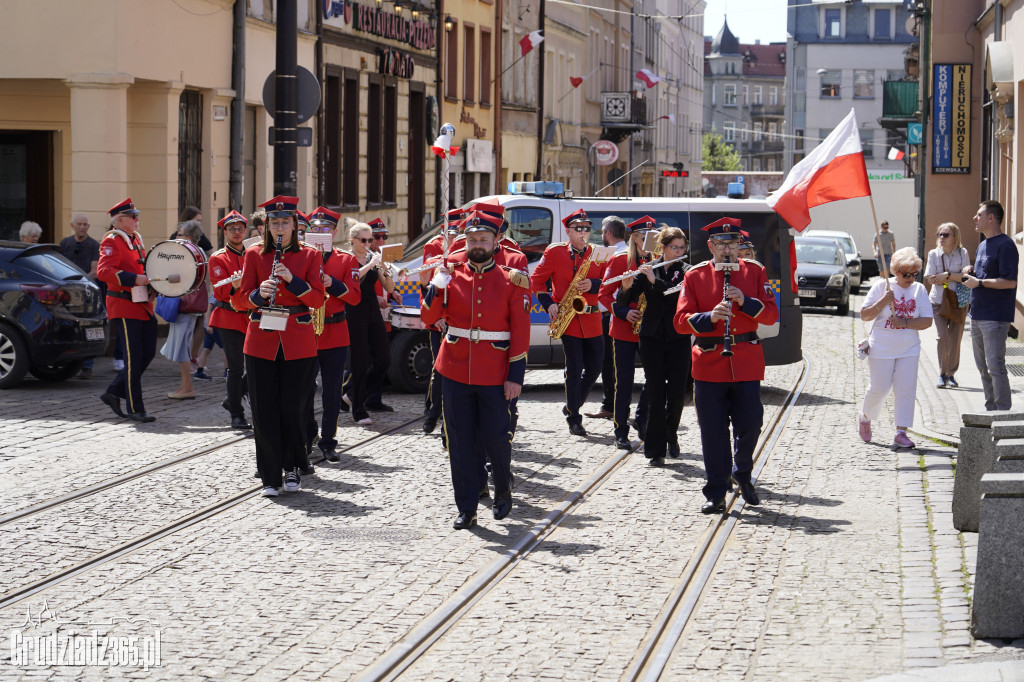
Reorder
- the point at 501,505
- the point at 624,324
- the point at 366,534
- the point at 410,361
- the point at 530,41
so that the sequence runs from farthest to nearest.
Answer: the point at 530,41
the point at 410,361
the point at 624,324
the point at 501,505
the point at 366,534

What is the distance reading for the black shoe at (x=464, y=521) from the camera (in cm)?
923

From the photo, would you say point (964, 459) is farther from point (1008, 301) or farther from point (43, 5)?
point (43, 5)

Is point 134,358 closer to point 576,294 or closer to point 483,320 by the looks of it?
point 576,294

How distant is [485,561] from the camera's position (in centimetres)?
835

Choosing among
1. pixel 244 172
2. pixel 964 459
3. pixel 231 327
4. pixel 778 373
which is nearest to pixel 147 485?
pixel 231 327

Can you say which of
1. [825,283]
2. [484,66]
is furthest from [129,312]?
[484,66]

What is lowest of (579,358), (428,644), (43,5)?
(428,644)

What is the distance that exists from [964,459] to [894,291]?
3431 millimetres

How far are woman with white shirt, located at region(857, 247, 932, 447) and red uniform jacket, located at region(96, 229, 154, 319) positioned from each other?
19.9 feet

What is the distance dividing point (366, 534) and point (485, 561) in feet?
3.09

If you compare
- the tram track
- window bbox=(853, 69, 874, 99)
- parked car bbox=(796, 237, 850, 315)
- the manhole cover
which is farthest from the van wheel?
window bbox=(853, 69, 874, 99)

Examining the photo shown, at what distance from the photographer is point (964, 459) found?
9.34 metres

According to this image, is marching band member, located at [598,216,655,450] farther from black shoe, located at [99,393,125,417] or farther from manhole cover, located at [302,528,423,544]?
black shoe, located at [99,393,125,417]

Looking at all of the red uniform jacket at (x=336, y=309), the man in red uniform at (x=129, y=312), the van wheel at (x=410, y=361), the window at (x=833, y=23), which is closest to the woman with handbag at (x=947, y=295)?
the van wheel at (x=410, y=361)
